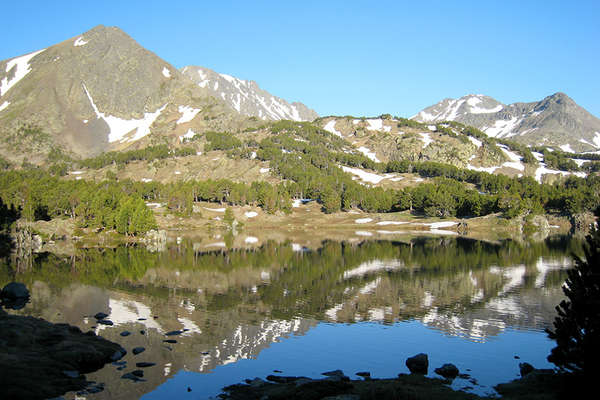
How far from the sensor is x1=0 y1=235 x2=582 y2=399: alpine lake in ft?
109

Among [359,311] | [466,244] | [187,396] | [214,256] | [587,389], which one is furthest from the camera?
[466,244]

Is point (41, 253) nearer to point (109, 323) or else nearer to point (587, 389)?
point (109, 323)

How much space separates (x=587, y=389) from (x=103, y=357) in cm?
3209

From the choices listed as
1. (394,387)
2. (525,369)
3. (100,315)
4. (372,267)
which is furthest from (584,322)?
(372,267)

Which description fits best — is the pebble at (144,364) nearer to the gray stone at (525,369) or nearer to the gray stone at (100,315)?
the gray stone at (100,315)

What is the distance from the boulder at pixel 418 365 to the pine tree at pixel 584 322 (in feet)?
30.0

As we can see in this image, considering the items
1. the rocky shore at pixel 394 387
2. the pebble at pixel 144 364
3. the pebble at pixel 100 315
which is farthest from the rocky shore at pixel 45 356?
the rocky shore at pixel 394 387

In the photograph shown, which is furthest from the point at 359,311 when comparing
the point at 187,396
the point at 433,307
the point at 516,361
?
the point at 187,396

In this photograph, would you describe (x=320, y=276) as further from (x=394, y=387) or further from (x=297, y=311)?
(x=394, y=387)

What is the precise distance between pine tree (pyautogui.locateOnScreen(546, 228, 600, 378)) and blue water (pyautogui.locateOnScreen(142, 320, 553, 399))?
19.2 feet

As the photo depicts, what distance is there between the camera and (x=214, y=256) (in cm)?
10131

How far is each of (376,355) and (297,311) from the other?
16490 millimetres

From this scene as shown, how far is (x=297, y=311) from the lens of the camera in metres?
51.3

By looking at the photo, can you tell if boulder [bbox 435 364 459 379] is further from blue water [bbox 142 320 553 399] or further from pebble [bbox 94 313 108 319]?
pebble [bbox 94 313 108 319]
